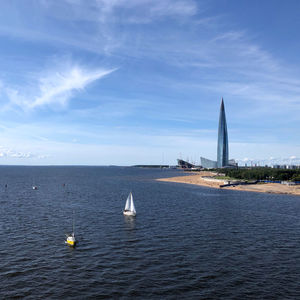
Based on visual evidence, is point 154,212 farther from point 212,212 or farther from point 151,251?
point 151,251

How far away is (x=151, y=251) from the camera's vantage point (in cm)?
4597

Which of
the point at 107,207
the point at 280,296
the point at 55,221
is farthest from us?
the point at 107,207

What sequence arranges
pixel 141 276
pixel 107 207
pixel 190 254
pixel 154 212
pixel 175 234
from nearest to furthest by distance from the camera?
pixel 141 276
pixel 190 254
pixel 175 234
pixel 154 212
pixel 107 207

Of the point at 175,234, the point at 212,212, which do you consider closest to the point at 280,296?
the point at 175,234

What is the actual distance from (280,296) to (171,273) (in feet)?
45.0

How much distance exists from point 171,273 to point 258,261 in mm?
14650

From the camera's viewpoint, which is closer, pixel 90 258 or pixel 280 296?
pixel 280 296

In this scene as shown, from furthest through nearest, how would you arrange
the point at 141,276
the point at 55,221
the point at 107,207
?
1. the point at 107,207
2. the point at 55,221
3. the point at 141,276

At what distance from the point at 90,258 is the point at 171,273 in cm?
1353

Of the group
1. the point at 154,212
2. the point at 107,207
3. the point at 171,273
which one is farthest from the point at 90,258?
the point at 107,207

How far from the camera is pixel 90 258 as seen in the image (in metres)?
42.8

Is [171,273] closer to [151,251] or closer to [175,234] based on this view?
[151,251]

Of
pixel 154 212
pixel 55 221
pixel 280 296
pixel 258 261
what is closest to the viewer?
pixel 280 296

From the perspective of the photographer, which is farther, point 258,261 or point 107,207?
point 107,207
